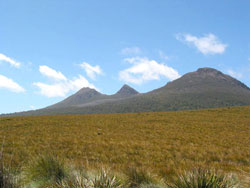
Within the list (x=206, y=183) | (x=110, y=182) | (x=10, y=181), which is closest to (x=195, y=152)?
(x=206, y=183)

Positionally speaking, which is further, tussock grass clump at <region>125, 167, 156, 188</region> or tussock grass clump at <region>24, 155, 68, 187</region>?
tussock grass clump at <region>24, 155, 68, 187</region>

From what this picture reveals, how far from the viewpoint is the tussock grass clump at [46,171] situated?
4137mm

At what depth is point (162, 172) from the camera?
5602mm

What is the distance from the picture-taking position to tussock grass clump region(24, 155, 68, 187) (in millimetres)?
4137

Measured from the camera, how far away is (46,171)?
14.3ft

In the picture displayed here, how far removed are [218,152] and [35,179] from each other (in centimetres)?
872

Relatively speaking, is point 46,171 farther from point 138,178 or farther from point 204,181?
point 204,181

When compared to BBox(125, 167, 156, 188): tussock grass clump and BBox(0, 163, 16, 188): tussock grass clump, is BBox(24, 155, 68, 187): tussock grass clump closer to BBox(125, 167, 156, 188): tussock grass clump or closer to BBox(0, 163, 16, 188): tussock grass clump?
BBox(0, 163, 16, 188): tussock grass clump

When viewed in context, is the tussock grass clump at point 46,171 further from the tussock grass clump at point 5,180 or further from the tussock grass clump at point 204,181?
Answer: the tussock grass clump at point 204,181

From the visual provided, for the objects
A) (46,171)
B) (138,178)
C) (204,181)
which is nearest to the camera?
(204,181)

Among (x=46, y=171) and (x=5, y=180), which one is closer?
(x=5, y=180)

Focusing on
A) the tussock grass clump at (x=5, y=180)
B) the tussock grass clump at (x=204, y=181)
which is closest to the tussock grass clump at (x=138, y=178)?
the tussock grass clump at (x=204, y=181)

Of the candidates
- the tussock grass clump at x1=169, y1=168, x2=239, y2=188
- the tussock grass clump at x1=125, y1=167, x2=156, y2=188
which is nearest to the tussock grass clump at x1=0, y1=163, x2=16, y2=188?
the tussock grass clump at x1=125, y1=167, x2=156, y2=188

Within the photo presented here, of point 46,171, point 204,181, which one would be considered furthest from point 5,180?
point 204,181
